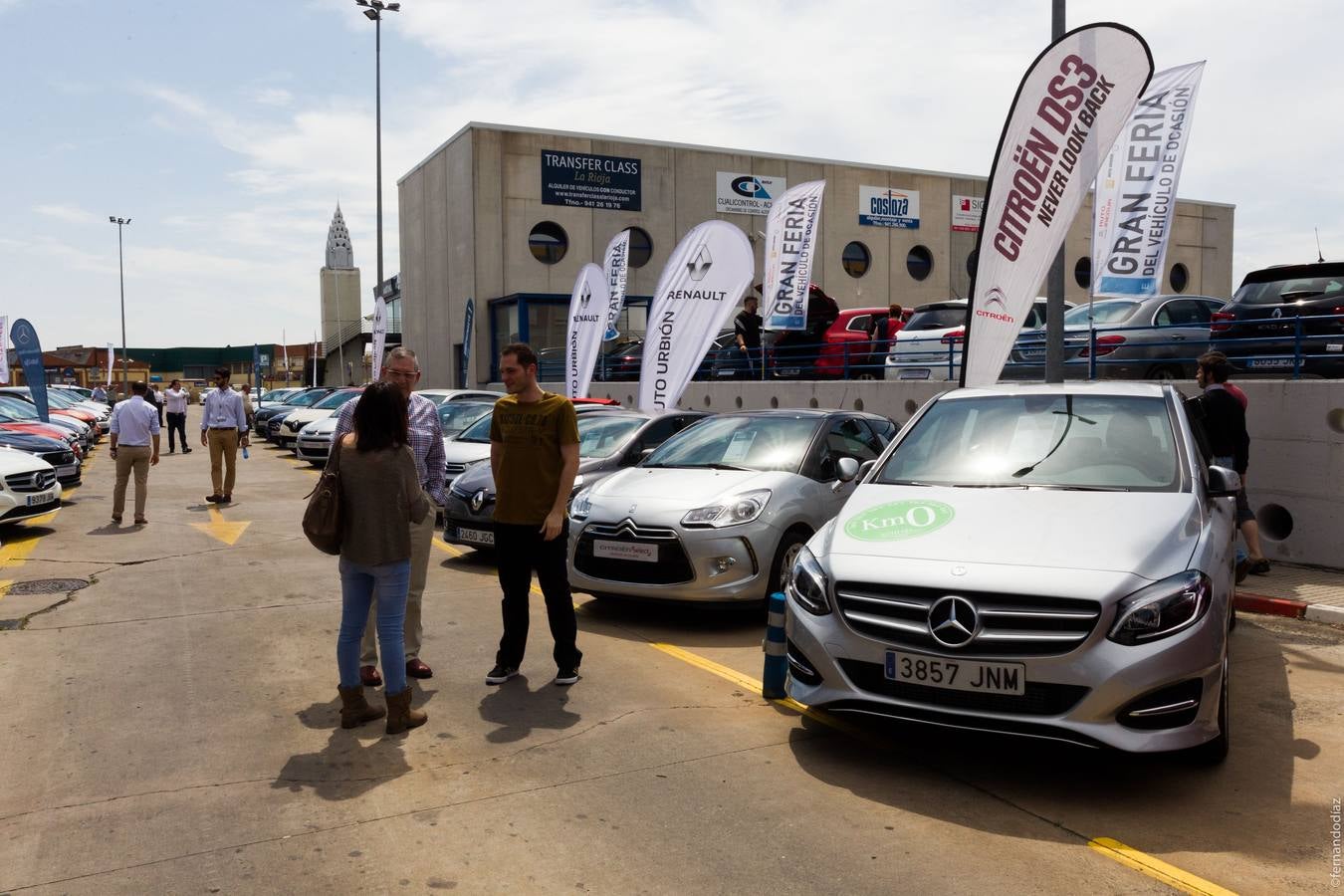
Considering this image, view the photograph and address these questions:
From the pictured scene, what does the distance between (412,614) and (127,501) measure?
1092 centimetres

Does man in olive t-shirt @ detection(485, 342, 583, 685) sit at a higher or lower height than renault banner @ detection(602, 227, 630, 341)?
lower

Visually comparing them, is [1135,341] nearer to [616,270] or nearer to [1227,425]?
[1227,425]

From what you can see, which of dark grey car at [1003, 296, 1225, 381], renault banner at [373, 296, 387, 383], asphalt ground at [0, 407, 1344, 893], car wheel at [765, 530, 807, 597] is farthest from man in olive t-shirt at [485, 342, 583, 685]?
renault banner at [373, 296, 387, 383]

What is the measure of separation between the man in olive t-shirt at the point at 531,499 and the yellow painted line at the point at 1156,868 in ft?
9.73

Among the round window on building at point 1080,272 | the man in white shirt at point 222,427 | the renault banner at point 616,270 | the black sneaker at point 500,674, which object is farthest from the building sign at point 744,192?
the black sneaker at point 500,674

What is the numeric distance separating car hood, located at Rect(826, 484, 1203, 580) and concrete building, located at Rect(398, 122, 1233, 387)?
97.4 feet

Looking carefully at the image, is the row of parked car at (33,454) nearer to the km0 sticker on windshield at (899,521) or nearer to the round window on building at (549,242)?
the km0 sticker on windshield at (899,521)

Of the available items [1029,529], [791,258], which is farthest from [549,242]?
[1029,529]

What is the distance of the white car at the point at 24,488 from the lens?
37.7 feet

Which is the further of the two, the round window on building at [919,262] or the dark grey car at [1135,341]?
the round window on building at [919,262]

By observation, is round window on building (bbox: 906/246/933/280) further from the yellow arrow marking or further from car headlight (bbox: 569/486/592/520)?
car headlight (bbox: 569/486/592/520)

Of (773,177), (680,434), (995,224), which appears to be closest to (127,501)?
(680,434)

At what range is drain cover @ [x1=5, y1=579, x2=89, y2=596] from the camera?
Answer: 8.62 m

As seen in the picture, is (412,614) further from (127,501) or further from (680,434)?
(127,501)
